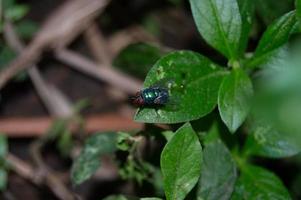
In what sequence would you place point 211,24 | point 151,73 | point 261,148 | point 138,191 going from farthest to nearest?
point 138,191
point 261,148
point 211,24
point 151,73

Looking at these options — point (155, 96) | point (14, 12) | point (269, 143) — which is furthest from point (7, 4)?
point (269, 143)

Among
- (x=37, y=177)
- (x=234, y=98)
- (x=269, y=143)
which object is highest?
(x=234, y=98)

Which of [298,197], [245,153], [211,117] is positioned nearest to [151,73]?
[211,117]

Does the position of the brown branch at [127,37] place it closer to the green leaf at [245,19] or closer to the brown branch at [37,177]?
the brown branch at [37,177]

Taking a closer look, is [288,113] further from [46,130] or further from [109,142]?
[46,130]

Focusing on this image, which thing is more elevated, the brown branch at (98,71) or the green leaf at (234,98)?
the green leaf at (234,98)

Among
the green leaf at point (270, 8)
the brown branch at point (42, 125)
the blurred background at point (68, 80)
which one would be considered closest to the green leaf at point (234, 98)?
the green leaf at point (270, 8)

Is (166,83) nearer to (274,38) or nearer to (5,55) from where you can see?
(274,38)
